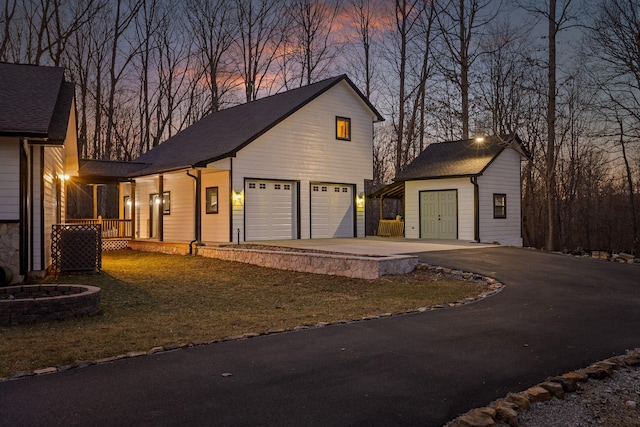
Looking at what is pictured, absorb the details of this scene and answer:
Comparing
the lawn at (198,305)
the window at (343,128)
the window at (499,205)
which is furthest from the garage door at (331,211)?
the lawn at (198,305)

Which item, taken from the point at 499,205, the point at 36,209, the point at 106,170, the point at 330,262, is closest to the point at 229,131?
the point at 106,170

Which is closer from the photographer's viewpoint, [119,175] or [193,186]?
[193,186]

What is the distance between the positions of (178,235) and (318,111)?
7.67 metres

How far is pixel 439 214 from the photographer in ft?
70.2

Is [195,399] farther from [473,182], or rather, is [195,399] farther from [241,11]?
[241,11]

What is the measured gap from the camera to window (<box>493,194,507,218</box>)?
21.1m

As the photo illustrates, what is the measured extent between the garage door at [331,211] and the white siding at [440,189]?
2697 mm

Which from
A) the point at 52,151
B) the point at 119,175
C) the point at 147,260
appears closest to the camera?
the point at 52,151

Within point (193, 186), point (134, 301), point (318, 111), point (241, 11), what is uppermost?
Answer: point (241, 11)

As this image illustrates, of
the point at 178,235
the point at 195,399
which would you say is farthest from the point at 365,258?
the point at 178,235

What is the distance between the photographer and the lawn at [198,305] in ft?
19.5

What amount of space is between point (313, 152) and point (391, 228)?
6221mm

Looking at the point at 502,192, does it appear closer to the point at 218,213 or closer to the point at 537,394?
the point at 218,213

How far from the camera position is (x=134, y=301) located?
9352 mm
